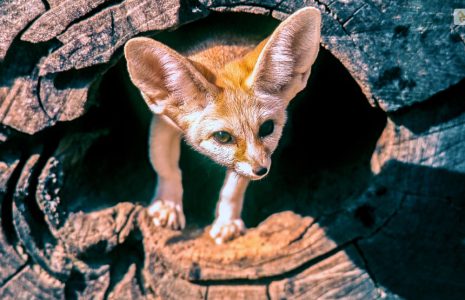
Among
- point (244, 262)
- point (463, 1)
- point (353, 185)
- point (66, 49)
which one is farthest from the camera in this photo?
point (353, 185)

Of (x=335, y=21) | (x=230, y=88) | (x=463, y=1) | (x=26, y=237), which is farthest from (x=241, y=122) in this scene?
(x=26, y=237)

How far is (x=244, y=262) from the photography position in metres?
3.01

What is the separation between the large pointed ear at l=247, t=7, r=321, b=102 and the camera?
2.42 metres

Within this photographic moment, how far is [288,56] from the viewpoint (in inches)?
103

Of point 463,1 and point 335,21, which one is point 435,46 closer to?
point 463,1

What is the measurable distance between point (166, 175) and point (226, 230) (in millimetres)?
503

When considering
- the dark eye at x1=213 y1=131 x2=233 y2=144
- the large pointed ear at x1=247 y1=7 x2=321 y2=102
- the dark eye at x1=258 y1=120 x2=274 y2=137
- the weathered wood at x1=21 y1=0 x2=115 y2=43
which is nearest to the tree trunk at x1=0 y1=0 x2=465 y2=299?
the weathered wood at x1=21 y1=0 x2=115 y2=43

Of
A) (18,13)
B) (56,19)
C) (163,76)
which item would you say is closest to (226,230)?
(163,76)

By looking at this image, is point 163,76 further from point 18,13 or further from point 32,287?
point 32,287

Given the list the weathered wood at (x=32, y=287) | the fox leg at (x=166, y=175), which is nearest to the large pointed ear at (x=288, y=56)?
the fox leg at (x=166, y=175)

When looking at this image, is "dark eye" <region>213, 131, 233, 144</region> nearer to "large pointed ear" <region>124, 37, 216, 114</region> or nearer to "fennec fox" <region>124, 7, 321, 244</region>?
"fennec fox" <region>124, 7, 321, 244</region>

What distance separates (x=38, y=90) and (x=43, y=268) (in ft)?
3.13

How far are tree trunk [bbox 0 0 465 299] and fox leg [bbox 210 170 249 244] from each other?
8cm

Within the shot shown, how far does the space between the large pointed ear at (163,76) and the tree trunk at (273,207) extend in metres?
0.20
